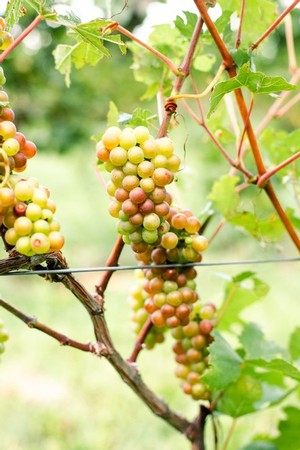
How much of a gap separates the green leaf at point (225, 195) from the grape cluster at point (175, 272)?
0.14 meters

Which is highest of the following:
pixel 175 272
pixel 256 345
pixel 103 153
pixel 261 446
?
pixel 103 153

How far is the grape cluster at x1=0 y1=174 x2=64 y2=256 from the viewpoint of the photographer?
0.42 meters

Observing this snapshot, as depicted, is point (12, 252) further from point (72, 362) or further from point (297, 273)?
point (297, 273)

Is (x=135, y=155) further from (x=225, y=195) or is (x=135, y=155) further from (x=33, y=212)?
(x=225, y=195)

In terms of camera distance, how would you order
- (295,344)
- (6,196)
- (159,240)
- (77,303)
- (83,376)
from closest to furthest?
(6,196) → (159,240) → (295,344) → (83,376) → (77,303)

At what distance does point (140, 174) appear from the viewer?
46cm

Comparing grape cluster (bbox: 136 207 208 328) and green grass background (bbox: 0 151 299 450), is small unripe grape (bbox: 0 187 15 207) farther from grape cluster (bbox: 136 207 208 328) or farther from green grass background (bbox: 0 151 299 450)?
green grass background (bbox: 0 151 299 450)

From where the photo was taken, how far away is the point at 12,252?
43 cm

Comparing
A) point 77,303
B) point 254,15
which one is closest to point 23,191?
point 254,15

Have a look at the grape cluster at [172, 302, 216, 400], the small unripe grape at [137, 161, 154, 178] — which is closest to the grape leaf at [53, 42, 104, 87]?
the small unripe grape at [137, 161, 154, 178]

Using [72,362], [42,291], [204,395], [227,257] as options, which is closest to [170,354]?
[72,362]

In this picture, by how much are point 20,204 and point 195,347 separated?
1.02 feet

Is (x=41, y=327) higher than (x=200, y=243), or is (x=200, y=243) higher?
(x=200, y=243)

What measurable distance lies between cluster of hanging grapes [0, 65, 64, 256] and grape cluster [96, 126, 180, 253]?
61 mm
